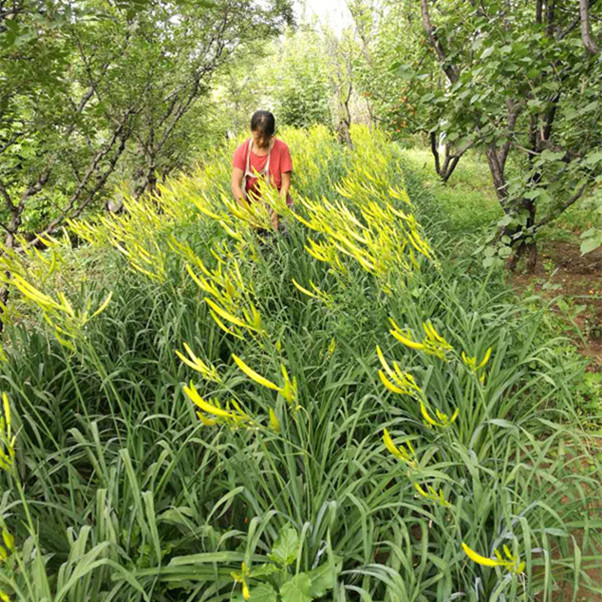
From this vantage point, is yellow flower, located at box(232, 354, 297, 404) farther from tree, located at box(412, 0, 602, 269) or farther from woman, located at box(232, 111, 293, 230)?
woman, located at box(232, 111, 293, 230)

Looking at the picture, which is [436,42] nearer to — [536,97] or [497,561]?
[536,97]

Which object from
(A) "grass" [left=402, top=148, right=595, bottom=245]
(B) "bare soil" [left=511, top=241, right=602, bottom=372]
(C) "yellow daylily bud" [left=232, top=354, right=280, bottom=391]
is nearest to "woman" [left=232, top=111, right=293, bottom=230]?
(A) "grass" [left=402, top=148, right=595, bottom=245]

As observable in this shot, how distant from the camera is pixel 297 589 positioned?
3.31ft

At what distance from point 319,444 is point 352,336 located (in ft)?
1.72

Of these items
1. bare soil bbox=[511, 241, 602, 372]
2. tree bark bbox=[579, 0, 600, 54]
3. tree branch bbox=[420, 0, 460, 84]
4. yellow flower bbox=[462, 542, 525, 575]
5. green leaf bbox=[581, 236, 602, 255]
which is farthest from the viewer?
tree branch bbox=[420, 0, 460, 84]

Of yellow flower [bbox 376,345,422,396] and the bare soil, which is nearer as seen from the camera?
yellow flower [bbox 376,345,422,396]

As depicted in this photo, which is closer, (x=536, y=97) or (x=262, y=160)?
(x=536, y=97)

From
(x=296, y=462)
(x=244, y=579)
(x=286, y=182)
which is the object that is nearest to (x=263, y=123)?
(x=286, y=182)

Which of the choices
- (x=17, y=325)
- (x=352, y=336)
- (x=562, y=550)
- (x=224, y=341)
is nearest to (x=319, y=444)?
(x=352, y=336)

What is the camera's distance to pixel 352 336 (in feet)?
6.03

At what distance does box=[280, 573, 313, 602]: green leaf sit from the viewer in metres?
0.99

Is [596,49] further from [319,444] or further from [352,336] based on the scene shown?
[319,444]

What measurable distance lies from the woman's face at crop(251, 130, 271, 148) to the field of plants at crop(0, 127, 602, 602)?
3.69ft

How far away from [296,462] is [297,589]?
1.62 ft
